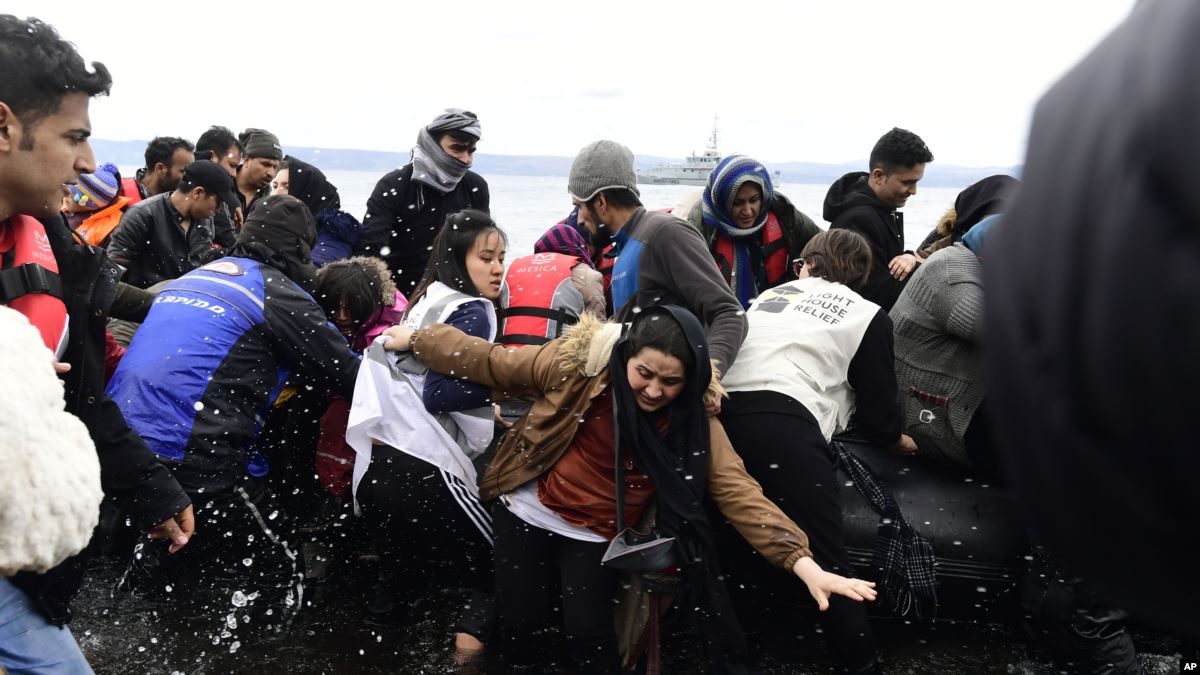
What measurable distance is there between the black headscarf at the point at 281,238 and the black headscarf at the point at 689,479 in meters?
1.90

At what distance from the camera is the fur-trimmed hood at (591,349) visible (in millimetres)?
3551

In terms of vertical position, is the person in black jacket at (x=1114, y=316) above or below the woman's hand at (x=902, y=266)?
above

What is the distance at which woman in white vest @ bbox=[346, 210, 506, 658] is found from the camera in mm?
4000

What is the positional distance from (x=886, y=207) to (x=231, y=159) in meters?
5.69

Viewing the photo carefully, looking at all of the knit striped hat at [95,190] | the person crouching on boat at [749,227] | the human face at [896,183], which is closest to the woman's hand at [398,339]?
the person crouching on boat at [749,227]

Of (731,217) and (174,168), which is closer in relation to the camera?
(731,217)

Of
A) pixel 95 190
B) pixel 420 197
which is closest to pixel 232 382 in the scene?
pixel 420 197

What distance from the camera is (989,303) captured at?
69cm

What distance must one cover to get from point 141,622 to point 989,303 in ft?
14.8

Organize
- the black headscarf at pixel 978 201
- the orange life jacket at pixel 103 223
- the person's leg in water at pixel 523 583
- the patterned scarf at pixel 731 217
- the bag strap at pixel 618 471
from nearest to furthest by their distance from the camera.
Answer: the bag strap at pixel 618 471
the person's leg in water at pixel 523 583
the black headscarf at pixel 978 201
the patterned scarf at pixel 731 217
the orange life jacket at pixel 103 223

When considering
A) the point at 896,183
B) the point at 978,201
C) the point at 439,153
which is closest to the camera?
the point at 978,201

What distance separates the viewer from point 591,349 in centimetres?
358

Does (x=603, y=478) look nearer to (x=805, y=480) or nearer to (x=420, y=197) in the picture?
(x=805, y=480)

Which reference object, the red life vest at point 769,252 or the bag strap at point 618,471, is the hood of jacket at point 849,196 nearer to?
the red life vest at point 769,252
